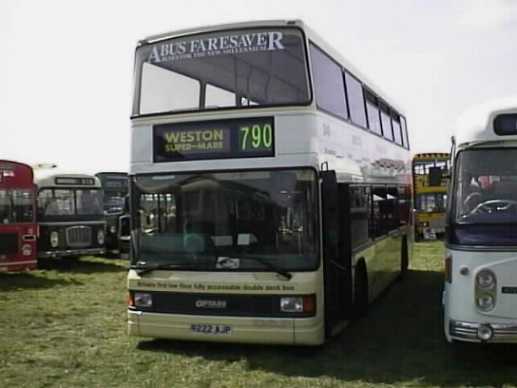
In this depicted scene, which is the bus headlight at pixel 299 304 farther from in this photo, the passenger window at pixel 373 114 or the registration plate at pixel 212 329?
the passenger window at pixel 373 114

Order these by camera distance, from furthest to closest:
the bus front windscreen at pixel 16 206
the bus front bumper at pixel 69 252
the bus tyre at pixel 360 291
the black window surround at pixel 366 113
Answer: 1. the bus front bumper at pixel 69 252
2. the bus front windscreen at pixel 16 206
3. the bus tyre at pixel 360 291
4. the black window surround at pixel 366 113

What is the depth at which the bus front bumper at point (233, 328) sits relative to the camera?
7.63 metres

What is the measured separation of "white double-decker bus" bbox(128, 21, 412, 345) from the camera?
7.66 m

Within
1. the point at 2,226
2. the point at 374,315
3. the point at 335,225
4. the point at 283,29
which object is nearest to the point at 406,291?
the point at 374,315

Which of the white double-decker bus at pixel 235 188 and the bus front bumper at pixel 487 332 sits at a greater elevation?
the white double-decker bus at pixel 235 188

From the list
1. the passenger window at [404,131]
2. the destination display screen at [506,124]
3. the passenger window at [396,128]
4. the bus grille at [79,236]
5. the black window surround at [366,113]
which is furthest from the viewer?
the bus grille at [79,236]

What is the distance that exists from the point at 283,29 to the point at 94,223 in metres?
13.7

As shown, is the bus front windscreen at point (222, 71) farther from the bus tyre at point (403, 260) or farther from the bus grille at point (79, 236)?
the bus grille at point (79, 236)

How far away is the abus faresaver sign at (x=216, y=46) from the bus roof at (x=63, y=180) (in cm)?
1194

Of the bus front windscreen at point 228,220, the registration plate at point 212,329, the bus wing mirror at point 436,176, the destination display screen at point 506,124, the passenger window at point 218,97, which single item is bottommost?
the registration plate at point 212,329

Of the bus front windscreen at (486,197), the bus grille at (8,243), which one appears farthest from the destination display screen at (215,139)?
the bus grille at (8,243)

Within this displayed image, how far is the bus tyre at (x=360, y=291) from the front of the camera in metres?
9.73

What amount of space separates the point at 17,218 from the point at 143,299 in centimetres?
1013

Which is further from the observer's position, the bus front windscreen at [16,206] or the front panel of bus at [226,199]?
the bus front windscreen at [16,206]
